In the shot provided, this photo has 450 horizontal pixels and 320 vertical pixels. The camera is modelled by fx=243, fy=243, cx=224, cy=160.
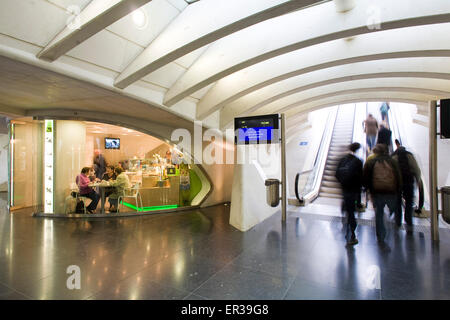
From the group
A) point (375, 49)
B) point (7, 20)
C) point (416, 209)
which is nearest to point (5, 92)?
point (7, 20)

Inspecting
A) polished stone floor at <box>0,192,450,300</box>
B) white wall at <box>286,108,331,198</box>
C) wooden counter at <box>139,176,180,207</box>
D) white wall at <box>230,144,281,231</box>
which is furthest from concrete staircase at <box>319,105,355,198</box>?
wooden counter at <box>139,176,180,207</box>

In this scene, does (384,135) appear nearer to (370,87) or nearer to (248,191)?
(248,191)

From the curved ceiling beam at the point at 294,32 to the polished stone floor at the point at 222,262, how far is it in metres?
3.34

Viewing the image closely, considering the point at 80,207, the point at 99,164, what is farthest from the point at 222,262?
the point at 99,164

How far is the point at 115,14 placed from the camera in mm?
3033

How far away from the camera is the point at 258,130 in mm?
5461

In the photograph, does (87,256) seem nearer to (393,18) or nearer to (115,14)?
(115,14)

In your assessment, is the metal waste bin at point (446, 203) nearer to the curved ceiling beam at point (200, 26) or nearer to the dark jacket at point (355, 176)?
the dark jacket at point (355, 176)

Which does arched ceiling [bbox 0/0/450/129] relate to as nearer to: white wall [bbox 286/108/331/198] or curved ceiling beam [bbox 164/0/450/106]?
curved ceiling beam [bbox 164/0/450/106]

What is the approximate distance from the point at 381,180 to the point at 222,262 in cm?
302

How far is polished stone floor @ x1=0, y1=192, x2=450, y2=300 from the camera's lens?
2.86 meters

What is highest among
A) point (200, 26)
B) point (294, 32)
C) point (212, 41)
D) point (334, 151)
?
point (294, 32)

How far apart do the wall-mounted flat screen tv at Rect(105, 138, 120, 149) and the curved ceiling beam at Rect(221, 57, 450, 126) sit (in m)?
3.68

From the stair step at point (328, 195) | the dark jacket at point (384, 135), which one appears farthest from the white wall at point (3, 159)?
the dark jacket at point (384, 135)
